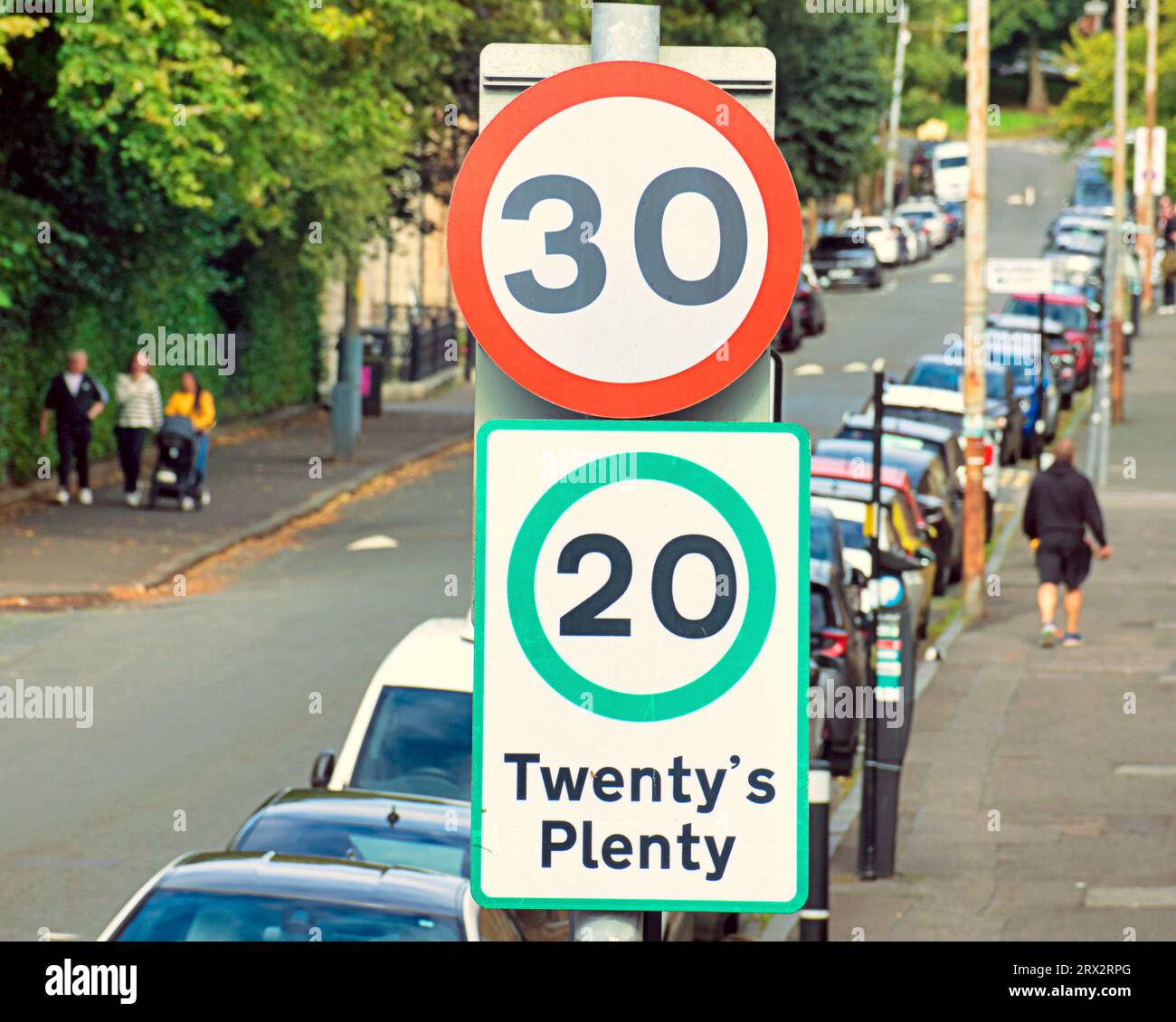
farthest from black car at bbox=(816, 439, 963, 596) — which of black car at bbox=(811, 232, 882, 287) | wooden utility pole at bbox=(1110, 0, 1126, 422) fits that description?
black car at bbox=(811, 232, 882, 287)

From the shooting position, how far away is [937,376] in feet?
111

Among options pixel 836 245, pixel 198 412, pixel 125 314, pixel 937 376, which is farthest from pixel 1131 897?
pixel 836 245

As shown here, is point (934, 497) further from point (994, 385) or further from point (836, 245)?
point (836, 245)

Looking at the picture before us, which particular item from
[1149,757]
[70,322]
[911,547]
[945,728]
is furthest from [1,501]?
[1149,757]

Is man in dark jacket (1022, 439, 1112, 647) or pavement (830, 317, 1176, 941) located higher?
man in dark jacket (1022, 439, 1112, 647)

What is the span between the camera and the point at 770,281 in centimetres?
327

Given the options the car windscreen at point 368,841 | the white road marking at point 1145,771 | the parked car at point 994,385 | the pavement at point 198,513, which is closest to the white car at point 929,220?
the parked car at point 994,385

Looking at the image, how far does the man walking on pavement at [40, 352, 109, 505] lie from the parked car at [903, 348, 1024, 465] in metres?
13.5

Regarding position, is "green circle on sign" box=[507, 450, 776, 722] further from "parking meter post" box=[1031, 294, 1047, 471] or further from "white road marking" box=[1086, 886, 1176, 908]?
"parking meter post" box=[1031, 294, 1047, 471]

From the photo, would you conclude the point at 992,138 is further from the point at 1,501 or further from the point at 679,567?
the point at 679,567

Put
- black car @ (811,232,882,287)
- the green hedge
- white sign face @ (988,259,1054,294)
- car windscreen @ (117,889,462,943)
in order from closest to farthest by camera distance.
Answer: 1. car windscreen @ (117,889,462,943)
2. white sign face @ (988,259,1054,294)
3. the green hedge
4. black car @ (811,232,882,287)

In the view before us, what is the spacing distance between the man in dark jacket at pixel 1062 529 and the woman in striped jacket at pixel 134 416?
36.8 ft

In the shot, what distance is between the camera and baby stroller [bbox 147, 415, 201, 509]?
25.2 metres

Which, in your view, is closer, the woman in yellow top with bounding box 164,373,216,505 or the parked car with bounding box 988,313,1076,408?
the woman in yellow top with bounding box 164,373,216,505
